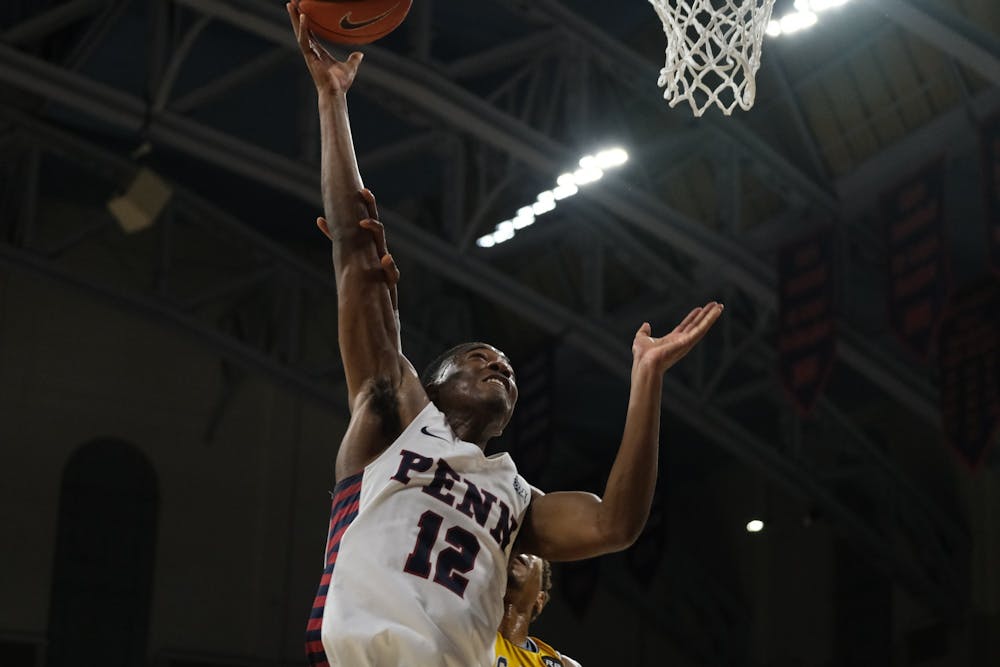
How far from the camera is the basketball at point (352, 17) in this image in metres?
4.47

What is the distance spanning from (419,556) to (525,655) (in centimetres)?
313

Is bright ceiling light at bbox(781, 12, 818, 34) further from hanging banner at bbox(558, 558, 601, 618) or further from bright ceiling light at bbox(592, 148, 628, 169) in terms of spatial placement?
hanging banner at bbox(558, 558, 601, 618)

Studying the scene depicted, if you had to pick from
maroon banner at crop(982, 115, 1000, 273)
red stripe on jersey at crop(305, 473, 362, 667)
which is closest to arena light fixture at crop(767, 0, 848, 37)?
maroon banner at crop(982, 115, 1000, 273)

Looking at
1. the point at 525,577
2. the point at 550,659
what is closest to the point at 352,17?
the point at 525,577

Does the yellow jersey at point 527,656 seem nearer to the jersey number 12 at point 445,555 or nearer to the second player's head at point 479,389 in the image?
the second player's head at point 479,389

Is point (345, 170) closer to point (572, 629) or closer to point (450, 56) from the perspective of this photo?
point (450, 56)

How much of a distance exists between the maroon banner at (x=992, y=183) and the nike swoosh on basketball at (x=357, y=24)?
7.48 m

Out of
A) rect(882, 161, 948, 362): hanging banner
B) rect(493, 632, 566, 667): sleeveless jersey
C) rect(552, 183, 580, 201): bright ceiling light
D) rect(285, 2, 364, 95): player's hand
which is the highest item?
rect(552, 183, 580, 201): bright ceiling light

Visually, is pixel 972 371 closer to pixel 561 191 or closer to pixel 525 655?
pixel 561 191

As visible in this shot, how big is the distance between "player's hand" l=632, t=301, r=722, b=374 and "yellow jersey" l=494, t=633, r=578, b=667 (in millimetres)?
2377

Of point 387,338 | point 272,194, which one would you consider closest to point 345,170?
point 387,338

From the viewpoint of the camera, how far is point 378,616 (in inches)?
143

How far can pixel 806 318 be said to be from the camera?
529 inches

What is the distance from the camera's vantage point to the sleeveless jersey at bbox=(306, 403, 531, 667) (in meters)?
3.61
